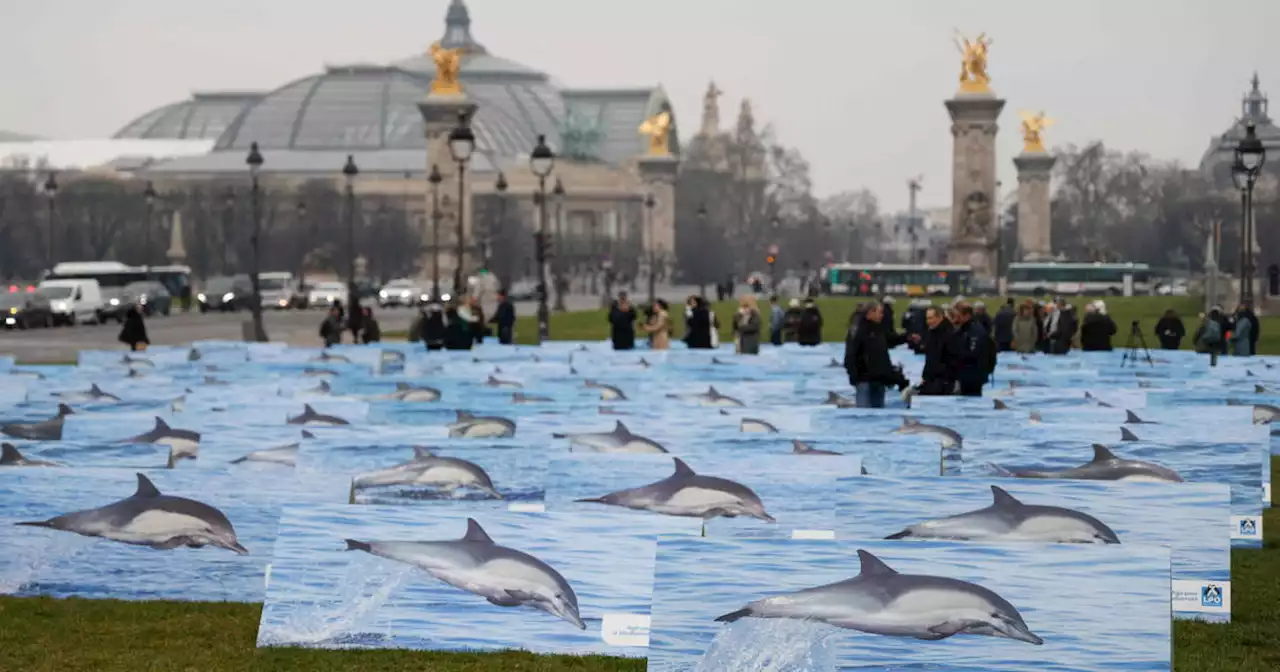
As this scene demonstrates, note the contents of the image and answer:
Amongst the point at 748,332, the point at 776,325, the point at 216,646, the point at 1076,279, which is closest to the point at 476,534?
the point at 216,646

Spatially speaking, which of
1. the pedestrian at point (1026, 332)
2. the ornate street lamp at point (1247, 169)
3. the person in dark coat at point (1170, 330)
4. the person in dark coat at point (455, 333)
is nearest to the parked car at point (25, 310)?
the ornate street lamp at point (1247, 169)

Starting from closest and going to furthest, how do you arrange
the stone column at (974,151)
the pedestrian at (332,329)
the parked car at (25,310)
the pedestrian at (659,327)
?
the pedestrian at (659,327), the pedestrian at (332,329), the parked car at (25,310), the stone column at (974,151)

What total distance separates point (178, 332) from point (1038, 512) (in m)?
59.6

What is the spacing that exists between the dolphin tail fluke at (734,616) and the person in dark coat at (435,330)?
26884 millimetres

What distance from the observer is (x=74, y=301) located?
255 feet

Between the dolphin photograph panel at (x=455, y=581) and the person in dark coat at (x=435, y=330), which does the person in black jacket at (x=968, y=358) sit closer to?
the dolphin photograph panel at (x=455, y=581)

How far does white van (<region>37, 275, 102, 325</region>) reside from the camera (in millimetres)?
76569

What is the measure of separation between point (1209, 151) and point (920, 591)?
528ft

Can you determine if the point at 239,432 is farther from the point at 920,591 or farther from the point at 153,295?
the point at 153,295

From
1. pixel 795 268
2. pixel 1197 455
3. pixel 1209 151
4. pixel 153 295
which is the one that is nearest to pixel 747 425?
pixel 1197 455

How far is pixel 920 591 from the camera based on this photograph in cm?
900

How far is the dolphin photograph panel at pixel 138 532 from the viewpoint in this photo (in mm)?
12680

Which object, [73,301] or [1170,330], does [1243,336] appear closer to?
[1170,330]

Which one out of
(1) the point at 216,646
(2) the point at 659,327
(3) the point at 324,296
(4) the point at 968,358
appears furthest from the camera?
(3) the point at 324,296
